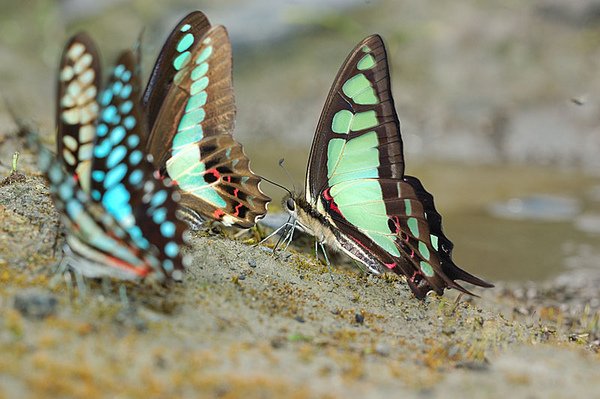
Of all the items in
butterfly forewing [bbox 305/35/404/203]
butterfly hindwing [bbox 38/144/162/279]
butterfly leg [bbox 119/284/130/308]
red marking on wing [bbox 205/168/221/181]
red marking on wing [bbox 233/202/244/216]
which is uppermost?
butterfly forewing [bbox 305/35/404/203]

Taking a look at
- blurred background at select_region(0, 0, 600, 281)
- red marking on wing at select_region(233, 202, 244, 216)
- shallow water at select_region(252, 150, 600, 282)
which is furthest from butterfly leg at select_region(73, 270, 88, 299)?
blurred background at select_region(0, 0, 600, 281)

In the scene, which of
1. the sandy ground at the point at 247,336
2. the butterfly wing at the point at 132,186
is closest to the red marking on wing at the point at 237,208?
the sandy ground at the point at 247,336

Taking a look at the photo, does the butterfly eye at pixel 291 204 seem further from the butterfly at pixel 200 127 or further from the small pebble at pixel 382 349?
the small pebble at pixel 382 349

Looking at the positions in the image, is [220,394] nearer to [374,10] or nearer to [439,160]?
[439,160]

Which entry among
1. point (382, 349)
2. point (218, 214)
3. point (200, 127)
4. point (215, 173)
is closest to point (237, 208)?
point (218, 214)

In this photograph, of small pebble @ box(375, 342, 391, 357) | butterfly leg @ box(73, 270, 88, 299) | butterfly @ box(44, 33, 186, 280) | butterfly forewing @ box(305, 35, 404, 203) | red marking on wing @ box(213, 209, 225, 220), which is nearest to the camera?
butterfly @ box(44, 33, 186, 280)

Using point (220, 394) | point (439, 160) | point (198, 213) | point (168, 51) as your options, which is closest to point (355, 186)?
point (198, 213)

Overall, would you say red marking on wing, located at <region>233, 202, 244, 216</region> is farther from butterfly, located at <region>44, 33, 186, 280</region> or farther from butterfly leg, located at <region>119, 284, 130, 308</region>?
butterfly leg, located at <region>119, 284, 130, 308</region>

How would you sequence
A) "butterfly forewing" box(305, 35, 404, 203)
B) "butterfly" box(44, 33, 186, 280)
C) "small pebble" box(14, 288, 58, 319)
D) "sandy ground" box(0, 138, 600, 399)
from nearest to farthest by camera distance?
"sandy ground" box(0, 138, 600, 399), "small pebble" box(14, 288, 58, 319), "butterfly" box(44, 33, 186, 280), "butterfly forewing" box(305, 35, 404, 203)
